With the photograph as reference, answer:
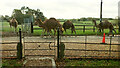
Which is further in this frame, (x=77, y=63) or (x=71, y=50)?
(x=71, y=50)

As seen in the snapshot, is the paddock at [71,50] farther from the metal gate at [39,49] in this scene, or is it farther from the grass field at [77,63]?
the grass field at [77,63]

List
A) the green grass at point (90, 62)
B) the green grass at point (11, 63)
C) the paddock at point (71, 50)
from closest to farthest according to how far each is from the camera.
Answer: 1. the green grass at point (11, 63)
2. the green grass at point (90, 62)
3. the paddock at point (71, 50)

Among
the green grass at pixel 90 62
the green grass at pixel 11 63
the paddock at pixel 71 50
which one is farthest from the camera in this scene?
the paddock at pixel 71 50

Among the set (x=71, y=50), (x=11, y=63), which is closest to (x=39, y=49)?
(x=11, y=63)

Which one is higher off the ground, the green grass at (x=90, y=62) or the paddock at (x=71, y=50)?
the paddock at (x=71, y=50)

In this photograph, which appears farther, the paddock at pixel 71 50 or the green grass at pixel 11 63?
the paddock at pixel 71 50

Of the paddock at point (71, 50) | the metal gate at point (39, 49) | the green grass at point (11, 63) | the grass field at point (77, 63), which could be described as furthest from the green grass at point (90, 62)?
the green grass at point (11, 63)

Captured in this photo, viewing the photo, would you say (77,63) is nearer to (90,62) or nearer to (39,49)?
(90,62)

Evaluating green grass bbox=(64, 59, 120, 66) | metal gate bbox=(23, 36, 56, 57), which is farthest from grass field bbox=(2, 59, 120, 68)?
metal gate bbox=(23, 36, 56, 57)

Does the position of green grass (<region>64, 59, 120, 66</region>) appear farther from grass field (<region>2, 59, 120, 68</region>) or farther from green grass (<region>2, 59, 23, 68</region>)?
green grass (<region>2, 59, 23, 68</region>)

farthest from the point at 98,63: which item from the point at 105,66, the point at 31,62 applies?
the point at 31,62

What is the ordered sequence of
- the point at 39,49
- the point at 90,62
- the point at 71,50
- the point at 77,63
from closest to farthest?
the point at 77,63 < the point at 90,62 < the point at 39,49 < the point at 71,50

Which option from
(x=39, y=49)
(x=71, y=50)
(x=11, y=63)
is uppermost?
(x=39, y=49)

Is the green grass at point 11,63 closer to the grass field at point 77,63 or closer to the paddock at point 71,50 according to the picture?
the grass field at point 77,63
